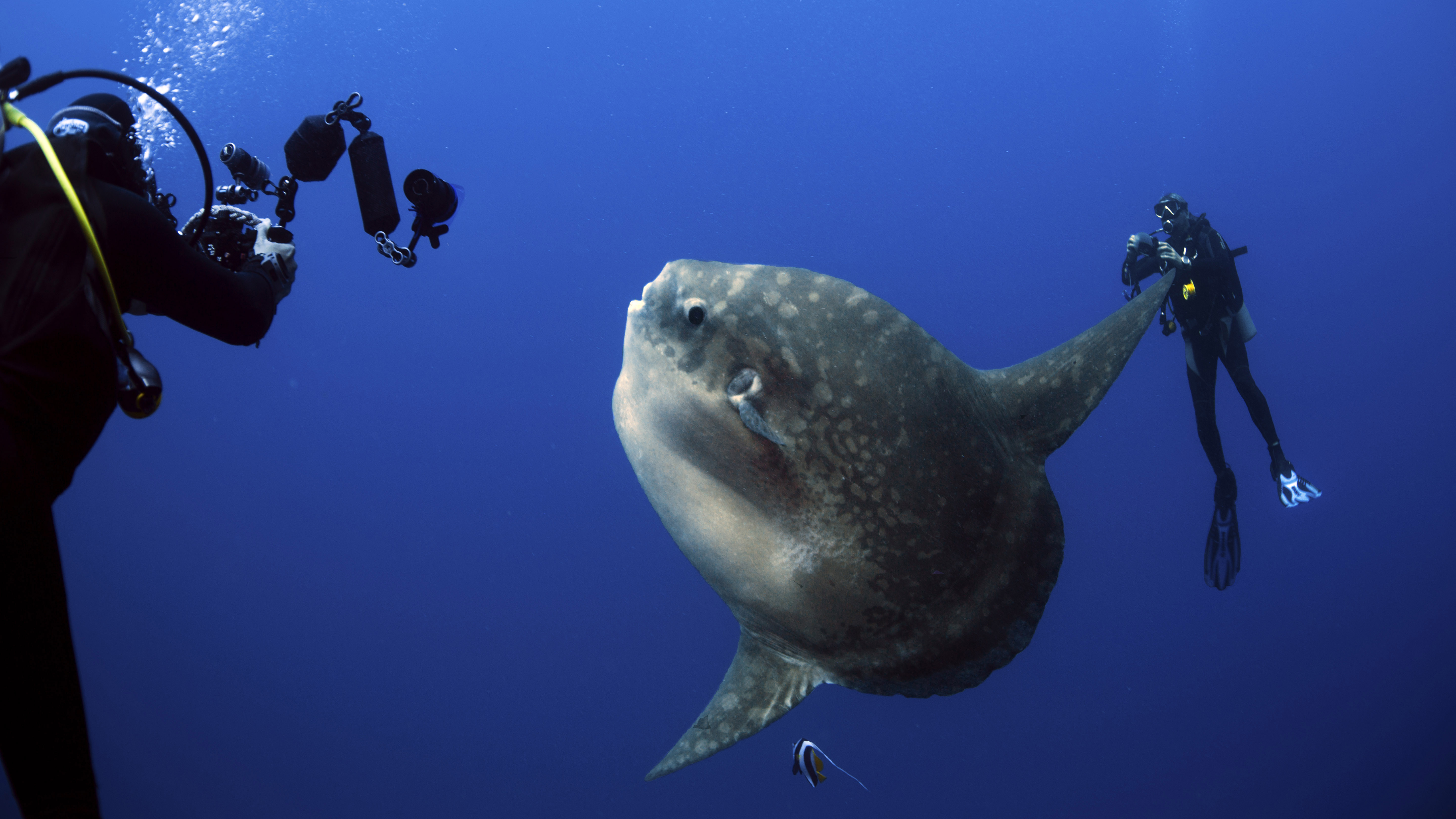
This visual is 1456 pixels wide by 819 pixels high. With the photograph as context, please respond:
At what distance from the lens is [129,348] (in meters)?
1.50

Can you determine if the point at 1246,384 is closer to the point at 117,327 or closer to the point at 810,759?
the point at 810,759

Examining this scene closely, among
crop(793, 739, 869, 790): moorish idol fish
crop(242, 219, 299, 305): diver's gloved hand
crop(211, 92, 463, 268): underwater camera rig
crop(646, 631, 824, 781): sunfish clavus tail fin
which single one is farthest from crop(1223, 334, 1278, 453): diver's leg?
crop(242, 219, 299, 305): diver's gloved hand

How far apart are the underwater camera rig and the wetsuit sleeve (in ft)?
2.16

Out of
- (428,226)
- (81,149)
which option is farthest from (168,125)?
(81,149)

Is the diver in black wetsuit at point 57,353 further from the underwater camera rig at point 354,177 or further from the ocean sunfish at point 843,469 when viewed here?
the ocean sunfish at point 843,469

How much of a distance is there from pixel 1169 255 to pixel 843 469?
15.9ft

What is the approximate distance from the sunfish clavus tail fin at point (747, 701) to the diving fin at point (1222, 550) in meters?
6.41

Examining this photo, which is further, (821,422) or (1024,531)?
(1024,531)

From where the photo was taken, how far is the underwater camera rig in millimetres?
2539

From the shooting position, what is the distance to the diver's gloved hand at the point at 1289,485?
664cm

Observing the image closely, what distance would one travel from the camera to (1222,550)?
725 cm

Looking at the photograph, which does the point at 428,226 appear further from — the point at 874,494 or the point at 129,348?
the point at 874,494

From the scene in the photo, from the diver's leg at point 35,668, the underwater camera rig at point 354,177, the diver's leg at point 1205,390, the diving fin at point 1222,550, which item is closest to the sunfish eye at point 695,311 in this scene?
the underwater camera rig at point 354,177

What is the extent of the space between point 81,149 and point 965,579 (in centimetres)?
279
